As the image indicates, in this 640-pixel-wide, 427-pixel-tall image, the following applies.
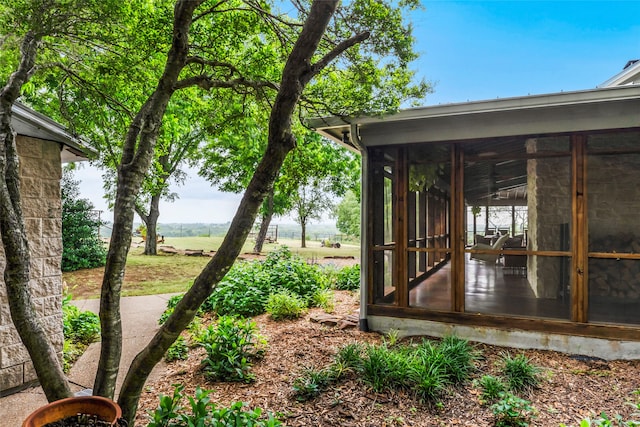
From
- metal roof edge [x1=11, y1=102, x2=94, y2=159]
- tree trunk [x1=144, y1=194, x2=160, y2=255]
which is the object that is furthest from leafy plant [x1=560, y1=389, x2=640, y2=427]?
tree trunk [x1=144, y1=194, x2=160, y2=255]

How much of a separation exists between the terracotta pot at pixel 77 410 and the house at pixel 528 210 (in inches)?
142

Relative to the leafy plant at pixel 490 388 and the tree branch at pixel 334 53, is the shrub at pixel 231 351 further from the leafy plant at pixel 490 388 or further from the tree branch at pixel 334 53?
the tree branch at pixel 334 53

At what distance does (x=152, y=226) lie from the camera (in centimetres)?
1598

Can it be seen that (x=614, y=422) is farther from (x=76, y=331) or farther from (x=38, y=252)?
(x=76, y=331)

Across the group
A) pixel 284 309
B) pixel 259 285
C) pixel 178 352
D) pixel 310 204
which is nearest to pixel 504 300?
pixel 284 309

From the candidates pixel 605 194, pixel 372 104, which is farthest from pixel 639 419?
pixel 372 104

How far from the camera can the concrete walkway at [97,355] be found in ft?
10.6

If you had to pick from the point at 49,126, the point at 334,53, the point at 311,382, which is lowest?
the point at 311,382

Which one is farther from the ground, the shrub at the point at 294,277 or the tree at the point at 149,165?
the tree at the point at 149,165

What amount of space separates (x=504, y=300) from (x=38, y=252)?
5657 millimetres

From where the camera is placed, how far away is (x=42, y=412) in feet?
6.59

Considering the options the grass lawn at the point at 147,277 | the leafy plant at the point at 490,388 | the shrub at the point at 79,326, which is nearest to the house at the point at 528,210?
the leafy plant at the point at 490,388

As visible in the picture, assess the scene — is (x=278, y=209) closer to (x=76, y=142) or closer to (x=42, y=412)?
(x=76, y=142)

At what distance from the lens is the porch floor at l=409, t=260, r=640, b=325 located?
182 inches
